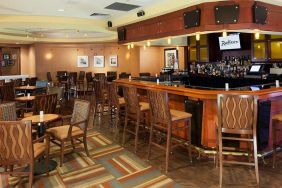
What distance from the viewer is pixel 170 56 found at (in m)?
11.9

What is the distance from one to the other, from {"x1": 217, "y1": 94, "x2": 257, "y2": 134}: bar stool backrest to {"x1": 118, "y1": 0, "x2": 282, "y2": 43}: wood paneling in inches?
62.7

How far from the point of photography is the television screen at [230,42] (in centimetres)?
725

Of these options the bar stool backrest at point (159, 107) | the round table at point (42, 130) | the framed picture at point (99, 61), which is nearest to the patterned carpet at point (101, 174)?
the round table at point (42, 130)

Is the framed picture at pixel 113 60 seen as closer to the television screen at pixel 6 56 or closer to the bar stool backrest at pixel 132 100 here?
the television screen at pixel 6 56

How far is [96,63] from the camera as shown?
13.6m

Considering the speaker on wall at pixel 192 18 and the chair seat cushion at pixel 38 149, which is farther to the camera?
the speaker on wall at pixel 192 18

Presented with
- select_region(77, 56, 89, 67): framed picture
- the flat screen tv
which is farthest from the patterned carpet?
select_region(77, 56, 89, 67): framed picture

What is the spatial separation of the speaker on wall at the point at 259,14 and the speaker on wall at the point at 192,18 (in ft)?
2.94

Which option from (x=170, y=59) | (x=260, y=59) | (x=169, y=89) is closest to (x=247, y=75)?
(x=260, y=59)

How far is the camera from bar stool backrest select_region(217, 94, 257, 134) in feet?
10.1

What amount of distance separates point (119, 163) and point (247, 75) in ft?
14.7

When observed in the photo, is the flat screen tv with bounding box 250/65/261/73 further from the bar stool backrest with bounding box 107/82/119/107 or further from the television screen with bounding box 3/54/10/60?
the television screen with bounding box 3/54/10/60

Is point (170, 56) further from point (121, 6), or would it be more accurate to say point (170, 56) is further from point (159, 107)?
point (159, 107)

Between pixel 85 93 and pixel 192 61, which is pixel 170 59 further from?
pixel 85 93
